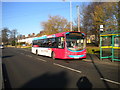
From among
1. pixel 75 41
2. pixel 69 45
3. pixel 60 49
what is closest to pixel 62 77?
pixel 69 45

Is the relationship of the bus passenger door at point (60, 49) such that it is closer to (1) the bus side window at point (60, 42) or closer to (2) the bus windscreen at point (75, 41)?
(1) the bus side window at point (60, 42)

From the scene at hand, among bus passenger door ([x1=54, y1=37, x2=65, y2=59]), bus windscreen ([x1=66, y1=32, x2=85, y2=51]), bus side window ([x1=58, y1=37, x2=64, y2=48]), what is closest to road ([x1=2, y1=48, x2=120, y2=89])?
bus passenger door ([x1=54, y1=37, x2=65, y2=59])

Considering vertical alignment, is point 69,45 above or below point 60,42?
below

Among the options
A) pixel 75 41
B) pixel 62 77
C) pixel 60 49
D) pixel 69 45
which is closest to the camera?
pixel 62 77

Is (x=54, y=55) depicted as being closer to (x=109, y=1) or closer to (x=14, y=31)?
(x=109, y=1)

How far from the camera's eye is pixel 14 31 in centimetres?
9556

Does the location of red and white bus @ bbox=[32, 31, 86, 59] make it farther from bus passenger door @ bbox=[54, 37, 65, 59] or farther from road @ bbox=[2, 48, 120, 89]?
road @ bbox=[2, 48, 120, 89]

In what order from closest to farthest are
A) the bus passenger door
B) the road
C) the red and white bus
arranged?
the road, the red and white bus, the bus passenger door

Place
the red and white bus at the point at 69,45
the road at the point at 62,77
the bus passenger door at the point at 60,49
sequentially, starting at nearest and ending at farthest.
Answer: the road at the point at 62,77, the red and white bus at the point at 69,45, the bus passenger door at the point at 60,49

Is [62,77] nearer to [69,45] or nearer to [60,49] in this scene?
[69,45]

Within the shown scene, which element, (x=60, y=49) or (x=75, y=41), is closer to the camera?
(x=75, y=41)

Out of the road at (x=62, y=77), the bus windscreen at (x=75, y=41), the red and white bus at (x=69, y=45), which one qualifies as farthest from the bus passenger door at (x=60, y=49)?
the road at (x=62, y=77)

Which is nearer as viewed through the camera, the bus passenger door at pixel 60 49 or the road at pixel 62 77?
the road at pixel 62 77

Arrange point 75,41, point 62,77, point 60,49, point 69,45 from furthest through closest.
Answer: point 60,49 → point 75,41 → point 69,45 → point 62,77
